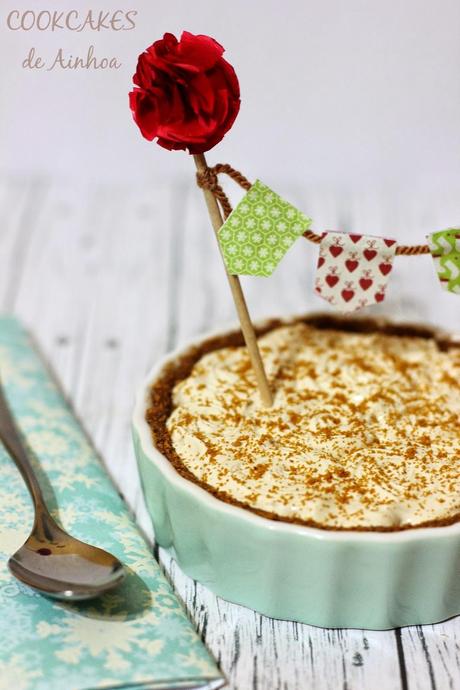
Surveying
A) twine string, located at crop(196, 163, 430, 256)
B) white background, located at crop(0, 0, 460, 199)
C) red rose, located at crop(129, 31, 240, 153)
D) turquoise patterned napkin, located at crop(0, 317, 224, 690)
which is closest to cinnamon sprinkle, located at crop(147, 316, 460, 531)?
turquoise patterned napkin, located at crop(0, 317, 224, 690)

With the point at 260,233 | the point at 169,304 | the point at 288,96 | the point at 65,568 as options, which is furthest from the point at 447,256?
the point at 288,96

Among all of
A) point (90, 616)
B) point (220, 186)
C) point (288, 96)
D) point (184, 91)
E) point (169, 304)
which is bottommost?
point (90, 616)

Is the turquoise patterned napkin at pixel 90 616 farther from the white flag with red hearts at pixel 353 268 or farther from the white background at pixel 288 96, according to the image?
the white background at pixel 288 96

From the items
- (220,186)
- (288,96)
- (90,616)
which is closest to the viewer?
(90,616)

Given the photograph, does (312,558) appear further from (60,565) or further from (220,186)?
(220,186)

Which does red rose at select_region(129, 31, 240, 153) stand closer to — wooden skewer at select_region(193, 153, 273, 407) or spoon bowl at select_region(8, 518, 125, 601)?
wooden skewer at select_region(193, 153, 273, 407)

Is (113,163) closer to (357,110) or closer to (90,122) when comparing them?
(90,122)

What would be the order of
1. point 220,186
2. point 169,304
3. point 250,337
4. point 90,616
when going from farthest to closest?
point 169,304, point 250,337, point 220,186, point 90,616
